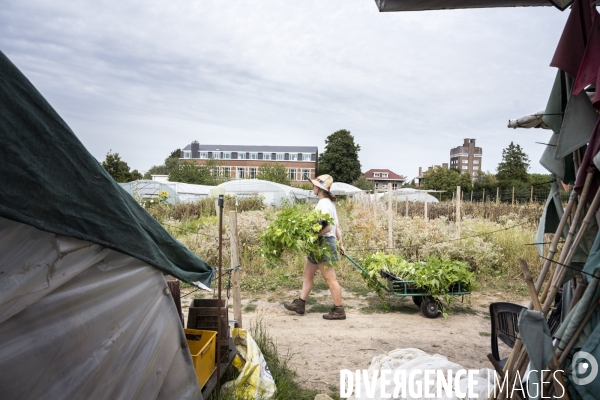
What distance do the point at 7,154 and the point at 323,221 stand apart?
16.2 ft

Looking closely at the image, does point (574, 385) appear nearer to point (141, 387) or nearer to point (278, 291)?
point (141, 387)

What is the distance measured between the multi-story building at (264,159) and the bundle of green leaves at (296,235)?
Result: 74.2 metres

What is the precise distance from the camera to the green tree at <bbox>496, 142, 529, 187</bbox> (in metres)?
42.6

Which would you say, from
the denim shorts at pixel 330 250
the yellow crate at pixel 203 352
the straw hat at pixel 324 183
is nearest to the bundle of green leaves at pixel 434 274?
the denim shorts at pixel 330 250

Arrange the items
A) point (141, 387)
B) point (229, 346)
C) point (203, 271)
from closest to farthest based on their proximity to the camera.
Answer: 1. point (141, 387)
2. point (203, 271)
3. point (229, 346)

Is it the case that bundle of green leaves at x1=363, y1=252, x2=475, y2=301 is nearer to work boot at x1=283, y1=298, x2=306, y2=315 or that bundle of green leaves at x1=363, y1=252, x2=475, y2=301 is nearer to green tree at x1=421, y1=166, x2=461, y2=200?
work boot at x1=283, y1=298, x2=306, y2=315

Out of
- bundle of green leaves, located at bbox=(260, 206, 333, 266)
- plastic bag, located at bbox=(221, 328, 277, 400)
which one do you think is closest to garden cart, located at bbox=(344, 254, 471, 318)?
bundle of green leaves, located at bbox=(260, 206, 333, 266)

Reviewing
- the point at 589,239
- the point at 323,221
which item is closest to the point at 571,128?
the point at 589,239

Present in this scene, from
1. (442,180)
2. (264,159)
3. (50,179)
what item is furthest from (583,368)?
(264,159)

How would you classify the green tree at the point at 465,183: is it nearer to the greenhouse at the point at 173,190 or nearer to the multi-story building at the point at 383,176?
the greenhouse at the point at 173,190

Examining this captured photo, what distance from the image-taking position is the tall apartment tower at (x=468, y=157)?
114875 mm

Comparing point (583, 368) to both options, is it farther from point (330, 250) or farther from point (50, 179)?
point (330, 250)

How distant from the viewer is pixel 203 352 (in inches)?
138

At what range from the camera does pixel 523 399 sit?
301cm
